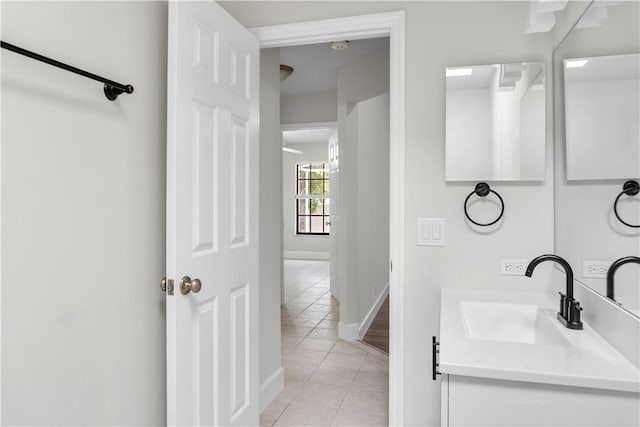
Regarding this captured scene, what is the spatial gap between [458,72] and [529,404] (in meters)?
1.44

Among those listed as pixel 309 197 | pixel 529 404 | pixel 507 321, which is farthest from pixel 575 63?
pixel 309 197

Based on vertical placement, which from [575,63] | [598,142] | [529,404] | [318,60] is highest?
[318,60]

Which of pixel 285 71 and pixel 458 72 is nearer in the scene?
pixel 458 72

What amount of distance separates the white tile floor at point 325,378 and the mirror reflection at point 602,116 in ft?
5.75

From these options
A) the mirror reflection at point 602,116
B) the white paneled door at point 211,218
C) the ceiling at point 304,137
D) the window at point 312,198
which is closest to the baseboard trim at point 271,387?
the white paneled door at point 211,218

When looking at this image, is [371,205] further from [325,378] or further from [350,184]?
[325,378]

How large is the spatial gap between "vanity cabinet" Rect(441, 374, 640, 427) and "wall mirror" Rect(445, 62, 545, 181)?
1093 millimetres

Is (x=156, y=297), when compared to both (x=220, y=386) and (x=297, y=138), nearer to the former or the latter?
(x=220, y=386)

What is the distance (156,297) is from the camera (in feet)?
5.83

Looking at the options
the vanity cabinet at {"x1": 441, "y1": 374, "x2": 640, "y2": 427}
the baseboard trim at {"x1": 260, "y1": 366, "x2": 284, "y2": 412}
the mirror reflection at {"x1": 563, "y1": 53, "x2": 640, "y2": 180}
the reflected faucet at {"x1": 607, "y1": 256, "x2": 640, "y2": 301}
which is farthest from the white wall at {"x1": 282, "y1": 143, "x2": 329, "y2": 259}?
the vanity cabinet at {"x1": 441, "y1": 374, "x2": 640, "y2": 427}

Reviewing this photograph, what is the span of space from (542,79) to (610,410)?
4.59ft

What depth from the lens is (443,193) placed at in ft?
6.68

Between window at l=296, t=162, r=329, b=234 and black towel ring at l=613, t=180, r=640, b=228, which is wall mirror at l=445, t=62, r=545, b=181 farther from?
window at l=296, t=162, r=329, b=234

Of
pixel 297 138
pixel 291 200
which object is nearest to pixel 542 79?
pixel 297 138
